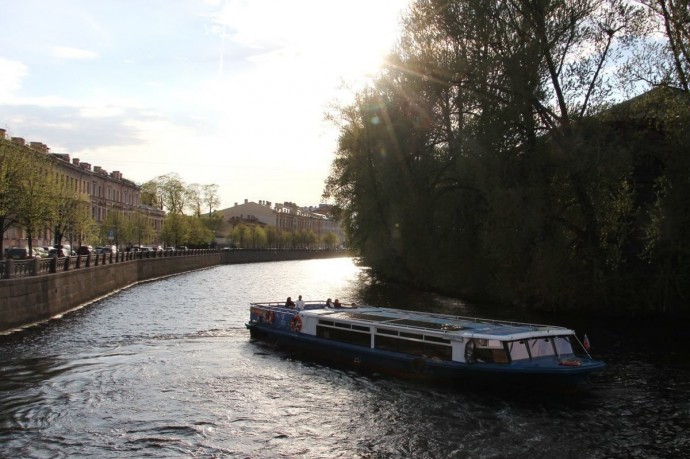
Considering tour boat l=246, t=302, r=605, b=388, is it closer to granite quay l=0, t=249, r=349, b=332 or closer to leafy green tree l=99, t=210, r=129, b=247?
granite quay l=0, t=249, r=349, b=332

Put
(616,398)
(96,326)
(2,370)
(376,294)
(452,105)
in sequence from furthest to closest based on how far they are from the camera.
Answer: (376,294) < (452,105) < (96,326) < (2,370) < (616,398)

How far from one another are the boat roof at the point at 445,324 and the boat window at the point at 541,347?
0.72ft

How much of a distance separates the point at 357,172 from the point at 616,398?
35.6 meters

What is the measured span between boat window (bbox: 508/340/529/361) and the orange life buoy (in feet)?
30.9

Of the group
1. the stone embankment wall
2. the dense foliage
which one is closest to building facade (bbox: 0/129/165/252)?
the stone embankment wall

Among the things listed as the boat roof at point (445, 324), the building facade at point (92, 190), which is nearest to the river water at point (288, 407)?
the boat roof at point (445, 324)

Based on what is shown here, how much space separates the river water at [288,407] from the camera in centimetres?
1395

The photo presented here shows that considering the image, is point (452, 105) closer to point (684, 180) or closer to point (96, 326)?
point (684, 180)

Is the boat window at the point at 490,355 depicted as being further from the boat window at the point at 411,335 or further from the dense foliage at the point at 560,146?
the dense foliage at the point at 560,146

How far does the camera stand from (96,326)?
30281mm

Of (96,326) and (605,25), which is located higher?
(605,25)


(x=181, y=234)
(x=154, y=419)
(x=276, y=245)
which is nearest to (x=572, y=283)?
(x=154, y=419)

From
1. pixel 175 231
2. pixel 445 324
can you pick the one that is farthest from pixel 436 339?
pixel 175 231

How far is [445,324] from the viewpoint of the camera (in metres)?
21.2
